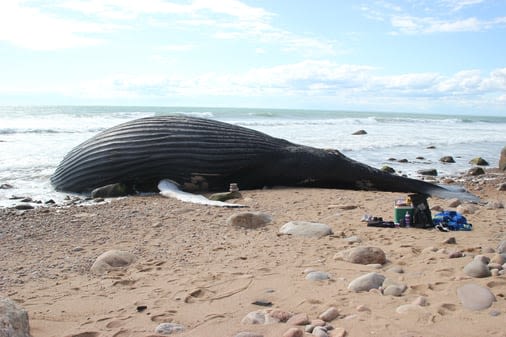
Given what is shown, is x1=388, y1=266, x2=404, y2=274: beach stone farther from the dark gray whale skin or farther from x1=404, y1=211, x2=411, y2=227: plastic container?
the dark gray whale skin

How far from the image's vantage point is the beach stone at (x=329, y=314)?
10.7 ft

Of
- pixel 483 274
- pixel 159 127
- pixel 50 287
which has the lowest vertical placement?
pixel 50 287

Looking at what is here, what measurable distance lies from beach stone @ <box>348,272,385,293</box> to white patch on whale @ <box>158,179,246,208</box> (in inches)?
145

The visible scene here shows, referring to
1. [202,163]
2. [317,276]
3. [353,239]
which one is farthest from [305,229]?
[202,163]

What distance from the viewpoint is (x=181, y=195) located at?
8180mm

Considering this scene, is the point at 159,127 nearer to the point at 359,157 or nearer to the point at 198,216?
the point at 198,216

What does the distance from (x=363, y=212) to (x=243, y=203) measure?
1.86m

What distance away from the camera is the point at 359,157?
15.6 meters

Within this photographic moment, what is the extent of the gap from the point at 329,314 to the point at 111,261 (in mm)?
2248

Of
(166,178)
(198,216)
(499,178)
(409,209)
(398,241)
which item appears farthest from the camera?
(499,178)

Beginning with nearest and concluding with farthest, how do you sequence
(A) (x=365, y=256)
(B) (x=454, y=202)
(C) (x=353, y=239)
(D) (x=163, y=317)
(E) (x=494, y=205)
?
(D) (x=163, y=317) → (A) (x=365, y=256) → (C) (x=353, y=239) → (E) (x=494, y=205) → (B) (x=454, y=202)

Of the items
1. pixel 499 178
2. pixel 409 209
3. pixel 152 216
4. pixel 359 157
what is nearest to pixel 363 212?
pixel 409 209

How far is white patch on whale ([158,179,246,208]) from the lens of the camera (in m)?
7.52

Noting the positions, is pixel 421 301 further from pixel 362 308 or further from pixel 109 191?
pixel 109 191
